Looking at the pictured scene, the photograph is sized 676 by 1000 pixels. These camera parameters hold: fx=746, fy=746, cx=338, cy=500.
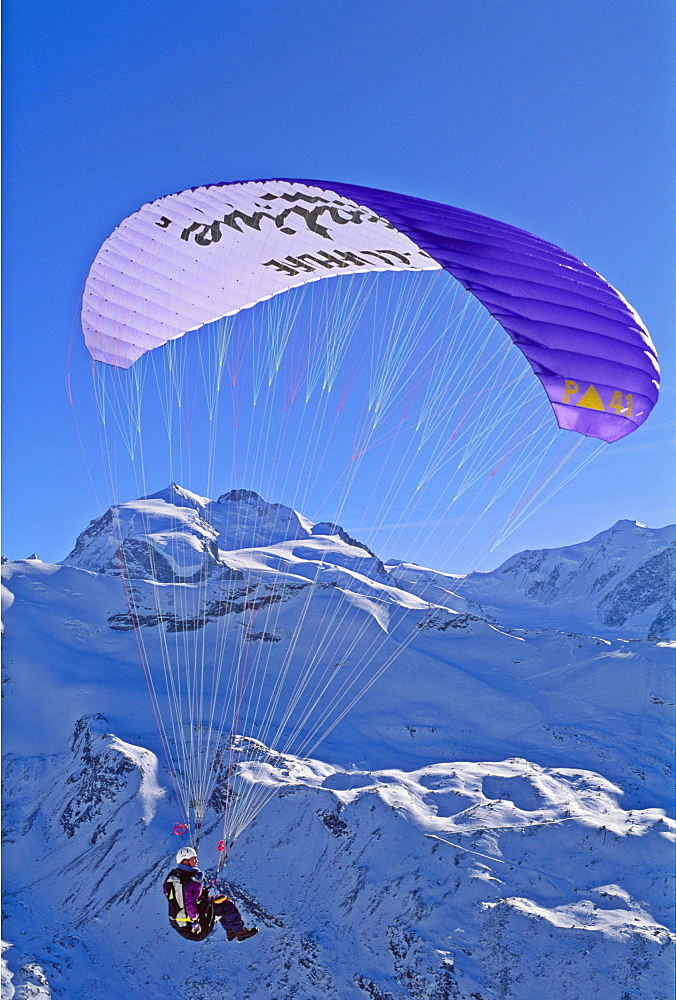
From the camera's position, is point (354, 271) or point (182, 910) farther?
point (354, 271)

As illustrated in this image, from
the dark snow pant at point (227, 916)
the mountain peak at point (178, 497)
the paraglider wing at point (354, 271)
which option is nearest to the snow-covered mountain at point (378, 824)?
the dark snow pant at point (227, 916)

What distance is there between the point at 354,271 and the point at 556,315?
3.87m

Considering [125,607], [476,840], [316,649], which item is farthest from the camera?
[125,607]

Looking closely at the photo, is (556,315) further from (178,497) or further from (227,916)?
(178,497)

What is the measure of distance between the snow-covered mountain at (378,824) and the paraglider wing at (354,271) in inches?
1022

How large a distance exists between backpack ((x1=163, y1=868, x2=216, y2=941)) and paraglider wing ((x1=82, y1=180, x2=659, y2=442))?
7.91 meters

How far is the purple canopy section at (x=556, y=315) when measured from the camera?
9508 mm

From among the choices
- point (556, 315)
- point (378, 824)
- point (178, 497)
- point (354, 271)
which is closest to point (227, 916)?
point (556, 315)

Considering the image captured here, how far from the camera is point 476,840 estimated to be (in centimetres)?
5547

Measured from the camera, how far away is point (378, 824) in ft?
188

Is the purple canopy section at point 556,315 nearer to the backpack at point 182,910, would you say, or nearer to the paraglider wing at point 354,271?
the paraglider wing at point 354,271

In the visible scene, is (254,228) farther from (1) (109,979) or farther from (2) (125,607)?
(2) (125,607)

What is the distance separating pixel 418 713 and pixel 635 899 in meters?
41.9

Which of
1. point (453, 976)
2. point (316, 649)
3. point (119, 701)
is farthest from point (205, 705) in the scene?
point (453, 976)
